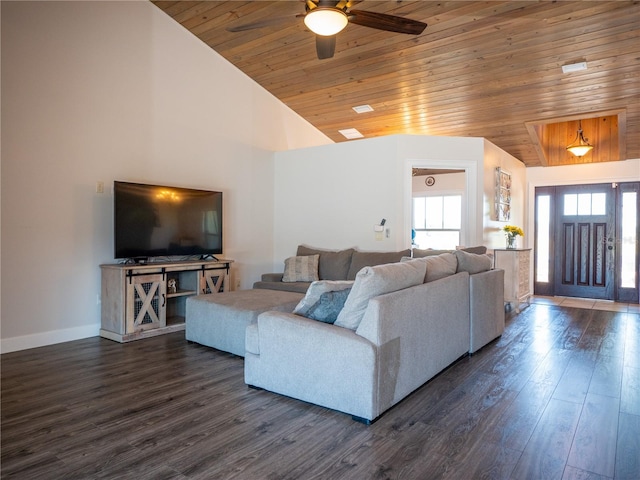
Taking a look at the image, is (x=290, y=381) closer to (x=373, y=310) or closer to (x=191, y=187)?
(x=373, y=310)

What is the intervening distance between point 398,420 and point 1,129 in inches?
155

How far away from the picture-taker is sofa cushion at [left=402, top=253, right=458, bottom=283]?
318cm

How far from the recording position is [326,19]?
10.4 feet

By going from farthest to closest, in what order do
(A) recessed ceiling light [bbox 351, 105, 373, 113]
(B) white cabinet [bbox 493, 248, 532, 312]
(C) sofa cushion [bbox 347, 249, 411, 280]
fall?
1. (A) recessed ceiling light [bbox 351, 105, 373, 113]
2. (B) white cabinet [bbox 493, 248, 532, 312]
3. (C) sofa cushion [bbox 347, 249, 411, 280]

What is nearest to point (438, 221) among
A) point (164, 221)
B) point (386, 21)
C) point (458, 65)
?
point (458, 65)

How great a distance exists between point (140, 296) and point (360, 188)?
3071mm

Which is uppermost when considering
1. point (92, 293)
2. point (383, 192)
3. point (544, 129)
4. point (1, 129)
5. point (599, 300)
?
point (544, 129)

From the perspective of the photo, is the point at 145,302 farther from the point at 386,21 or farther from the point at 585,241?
the point at 585,241

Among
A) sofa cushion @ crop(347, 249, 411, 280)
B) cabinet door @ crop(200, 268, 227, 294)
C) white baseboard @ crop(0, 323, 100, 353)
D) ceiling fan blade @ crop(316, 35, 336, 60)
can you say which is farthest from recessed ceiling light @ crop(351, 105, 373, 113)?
white baseboard @ crop(0, 323, 100, 353)

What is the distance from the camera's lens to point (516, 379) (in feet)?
10.1

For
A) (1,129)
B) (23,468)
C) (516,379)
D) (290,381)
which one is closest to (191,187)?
(1,129)

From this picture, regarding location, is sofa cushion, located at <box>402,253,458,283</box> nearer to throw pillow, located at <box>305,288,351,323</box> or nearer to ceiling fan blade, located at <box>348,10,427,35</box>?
throw pillow, located at <box>305,288,351,323</box>

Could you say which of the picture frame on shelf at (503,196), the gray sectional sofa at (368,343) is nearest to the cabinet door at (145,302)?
the gray sectional sofa at (368,343)

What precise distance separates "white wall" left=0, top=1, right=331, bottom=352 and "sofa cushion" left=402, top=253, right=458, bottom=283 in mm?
3256
